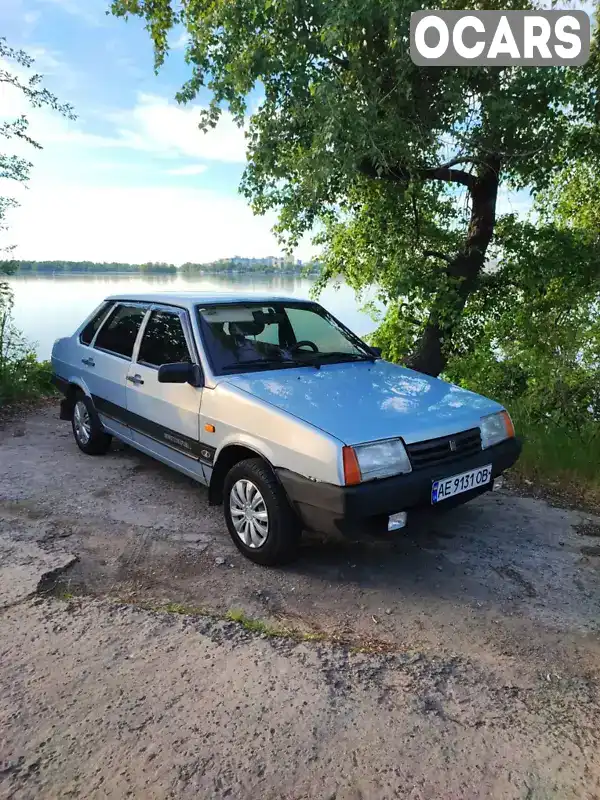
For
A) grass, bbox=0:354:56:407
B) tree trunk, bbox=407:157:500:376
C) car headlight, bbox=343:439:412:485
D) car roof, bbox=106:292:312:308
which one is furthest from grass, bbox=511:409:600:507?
grass, bbox=0:354:56:407

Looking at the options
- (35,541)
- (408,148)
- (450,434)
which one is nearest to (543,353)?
(408,148)

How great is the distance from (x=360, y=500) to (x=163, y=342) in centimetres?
229

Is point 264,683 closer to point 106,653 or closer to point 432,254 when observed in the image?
point 106,653

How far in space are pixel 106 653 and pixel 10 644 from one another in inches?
19.8

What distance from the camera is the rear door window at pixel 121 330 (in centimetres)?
495

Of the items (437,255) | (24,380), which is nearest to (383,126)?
(437,255)

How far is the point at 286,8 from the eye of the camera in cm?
685

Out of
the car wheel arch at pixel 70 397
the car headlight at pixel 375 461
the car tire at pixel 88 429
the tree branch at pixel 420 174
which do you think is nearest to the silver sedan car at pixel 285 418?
the car headlight at pixel 375 461

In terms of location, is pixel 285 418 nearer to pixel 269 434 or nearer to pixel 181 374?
pixel 269 434

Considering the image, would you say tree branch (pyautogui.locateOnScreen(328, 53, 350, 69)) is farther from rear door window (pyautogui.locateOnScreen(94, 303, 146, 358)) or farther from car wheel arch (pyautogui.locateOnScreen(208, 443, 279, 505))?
car wheel arch (pyautogui.locateOnScreen(208, 443, 279, 505))

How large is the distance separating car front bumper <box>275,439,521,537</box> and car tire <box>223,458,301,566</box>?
12 centimetres

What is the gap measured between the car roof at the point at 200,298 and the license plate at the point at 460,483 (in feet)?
7.26

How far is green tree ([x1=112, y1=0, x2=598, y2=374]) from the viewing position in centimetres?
689

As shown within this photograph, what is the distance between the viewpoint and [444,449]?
3.46 meters
